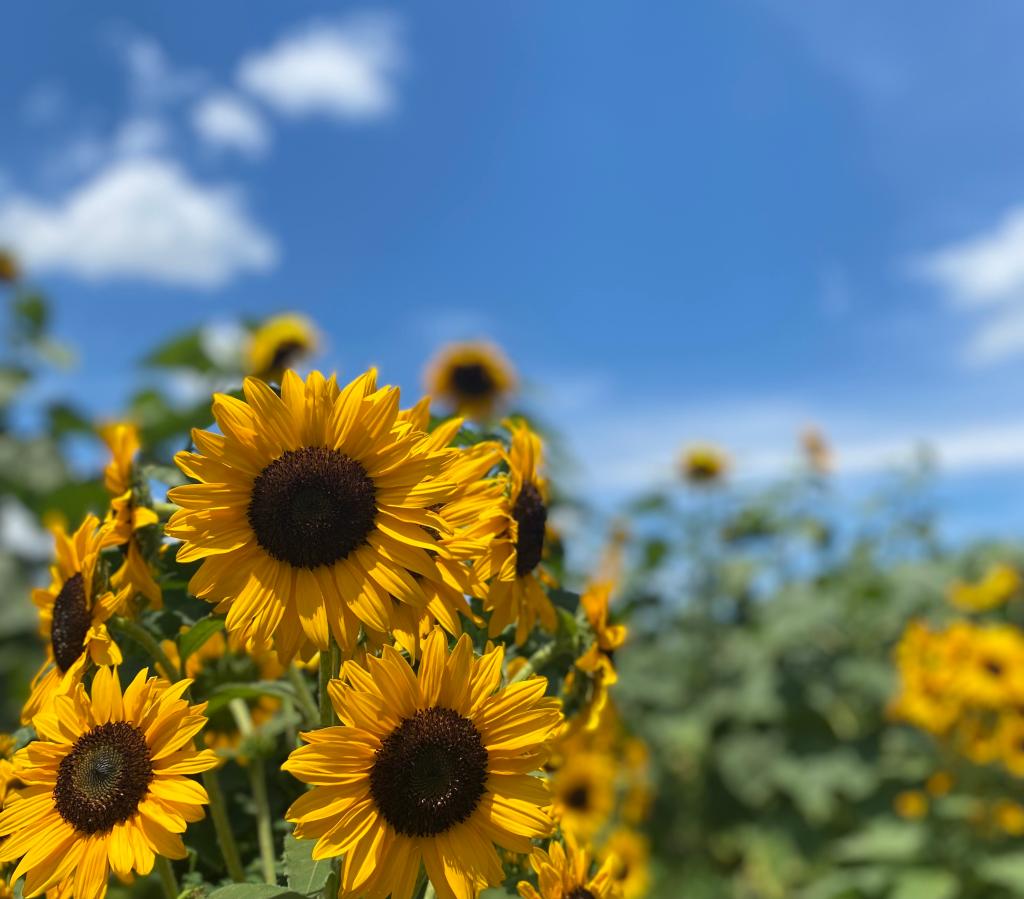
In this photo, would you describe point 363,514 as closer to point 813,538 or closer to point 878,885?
point 878,885

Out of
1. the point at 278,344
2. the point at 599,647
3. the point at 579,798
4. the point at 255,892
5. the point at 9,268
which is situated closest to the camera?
the point at 255,892

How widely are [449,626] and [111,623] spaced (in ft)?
1.48

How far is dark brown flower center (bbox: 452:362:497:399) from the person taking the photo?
190 inches

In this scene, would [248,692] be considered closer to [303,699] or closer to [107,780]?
[303,699]

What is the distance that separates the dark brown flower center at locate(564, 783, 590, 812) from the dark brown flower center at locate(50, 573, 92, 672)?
2428 millimetres

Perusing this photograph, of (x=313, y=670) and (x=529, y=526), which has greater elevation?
(x=529, y=526)

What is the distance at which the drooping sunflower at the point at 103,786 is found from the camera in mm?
1043

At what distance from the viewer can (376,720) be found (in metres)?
1.02

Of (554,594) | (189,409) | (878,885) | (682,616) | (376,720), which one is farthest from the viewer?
(682,616)

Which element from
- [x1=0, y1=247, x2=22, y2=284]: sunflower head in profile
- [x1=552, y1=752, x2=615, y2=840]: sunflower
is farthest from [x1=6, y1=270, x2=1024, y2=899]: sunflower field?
[x1=0, y1=247, x2=22, y2=284]: sunflower head in profile

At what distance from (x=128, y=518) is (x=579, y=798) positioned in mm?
2572

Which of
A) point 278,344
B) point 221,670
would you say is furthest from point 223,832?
point 278,344

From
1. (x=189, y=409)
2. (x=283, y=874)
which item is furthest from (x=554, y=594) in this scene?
(x=189, y=409)

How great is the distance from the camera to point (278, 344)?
4277 mm
